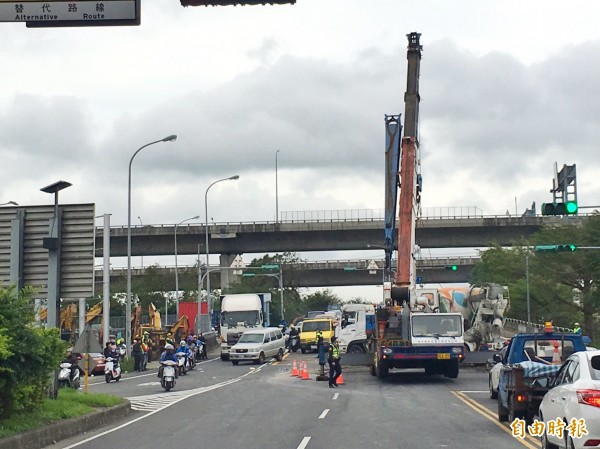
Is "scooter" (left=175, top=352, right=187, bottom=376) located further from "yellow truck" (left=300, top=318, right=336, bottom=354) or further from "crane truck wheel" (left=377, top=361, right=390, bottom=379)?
"yellow truck" (left=300, top=318, right=336, bottom=354)

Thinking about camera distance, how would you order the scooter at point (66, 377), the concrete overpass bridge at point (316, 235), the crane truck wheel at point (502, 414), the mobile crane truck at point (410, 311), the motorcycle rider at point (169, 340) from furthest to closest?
the concrete overpass bridge at point (316, 235) < the motorcycle rider at point (169, 340) < the mobile crane truck at point (410, 311) < the scooter at point (66, 377) < the crane truck wheel at point (502, 414)

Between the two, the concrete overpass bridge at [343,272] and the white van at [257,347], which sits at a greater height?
the concrete overpass bridge at [343,272]

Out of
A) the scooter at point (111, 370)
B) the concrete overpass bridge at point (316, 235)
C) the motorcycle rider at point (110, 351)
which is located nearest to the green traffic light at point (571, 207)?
the scooter at point (111, 370)

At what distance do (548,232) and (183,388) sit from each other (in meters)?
44.3

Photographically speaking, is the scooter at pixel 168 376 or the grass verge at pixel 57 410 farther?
the scooter at pixel 168 376

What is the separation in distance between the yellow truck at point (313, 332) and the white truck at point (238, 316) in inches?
124

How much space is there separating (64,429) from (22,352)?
2138mm

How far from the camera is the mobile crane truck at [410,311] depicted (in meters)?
30.5

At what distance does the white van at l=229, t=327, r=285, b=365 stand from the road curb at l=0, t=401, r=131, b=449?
992 inches

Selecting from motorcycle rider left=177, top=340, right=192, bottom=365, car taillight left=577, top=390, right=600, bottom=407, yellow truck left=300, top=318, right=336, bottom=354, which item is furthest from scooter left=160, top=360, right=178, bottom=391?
yellow truck left=300, top=318, right=336, bottom=354

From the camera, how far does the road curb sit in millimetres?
14820

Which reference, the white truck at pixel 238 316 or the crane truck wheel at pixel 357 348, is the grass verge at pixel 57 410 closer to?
the crane truck wheel at pixel 357 348

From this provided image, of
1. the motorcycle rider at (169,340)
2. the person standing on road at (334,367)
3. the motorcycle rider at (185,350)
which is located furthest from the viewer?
the motorcycle rider at (185,350)

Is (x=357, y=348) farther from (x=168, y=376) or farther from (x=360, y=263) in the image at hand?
(x=360, y=263)
